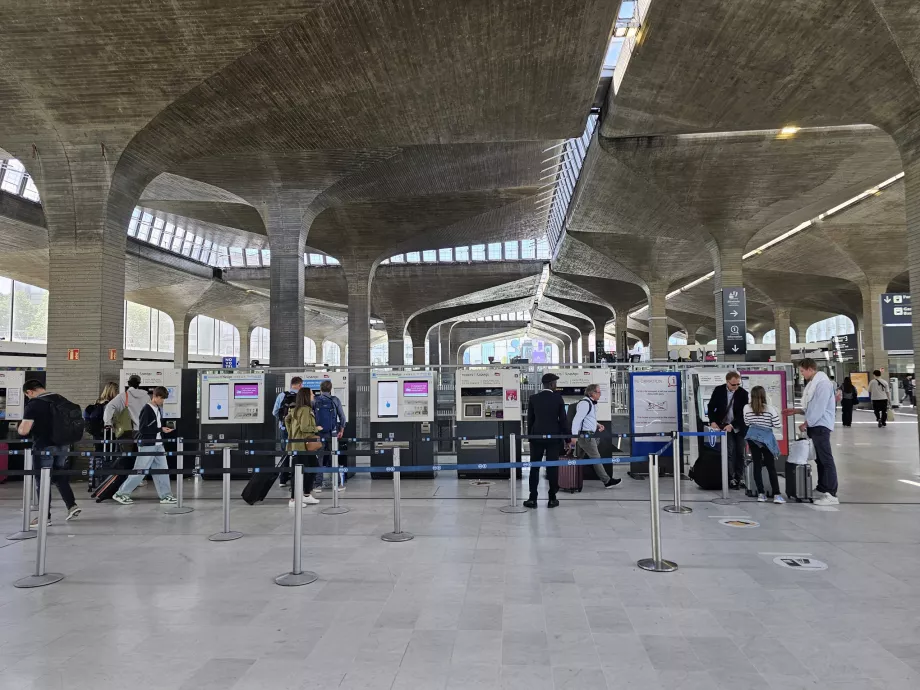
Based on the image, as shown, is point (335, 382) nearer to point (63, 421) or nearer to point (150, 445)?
point (150, 445)

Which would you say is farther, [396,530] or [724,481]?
[724,481]

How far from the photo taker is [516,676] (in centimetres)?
342

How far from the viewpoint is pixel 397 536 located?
21.8ft

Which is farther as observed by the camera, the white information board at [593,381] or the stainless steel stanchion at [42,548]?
the white information board at [593,381]

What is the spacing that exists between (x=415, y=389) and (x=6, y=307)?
2904 centimetres

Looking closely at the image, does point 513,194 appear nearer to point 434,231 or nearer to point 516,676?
point 434,231

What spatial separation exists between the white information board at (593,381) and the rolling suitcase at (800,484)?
329 cm

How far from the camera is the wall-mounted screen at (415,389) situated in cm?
1077

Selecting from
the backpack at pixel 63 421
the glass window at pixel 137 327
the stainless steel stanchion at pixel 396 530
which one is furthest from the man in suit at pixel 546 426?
the glass window at pixel 137 327

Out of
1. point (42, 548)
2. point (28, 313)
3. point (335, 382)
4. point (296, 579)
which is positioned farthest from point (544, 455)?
point (28, 313)

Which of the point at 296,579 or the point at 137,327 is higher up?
the point at 137,327

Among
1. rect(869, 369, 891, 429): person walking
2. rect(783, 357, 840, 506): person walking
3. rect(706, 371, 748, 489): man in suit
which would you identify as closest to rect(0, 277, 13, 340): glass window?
rect(706, 371, 748, 489): man in suit

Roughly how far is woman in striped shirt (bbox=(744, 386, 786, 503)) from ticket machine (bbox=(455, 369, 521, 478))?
12.3 feet

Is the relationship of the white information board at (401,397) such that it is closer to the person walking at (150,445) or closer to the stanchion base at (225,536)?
the person walking at (150,445)
